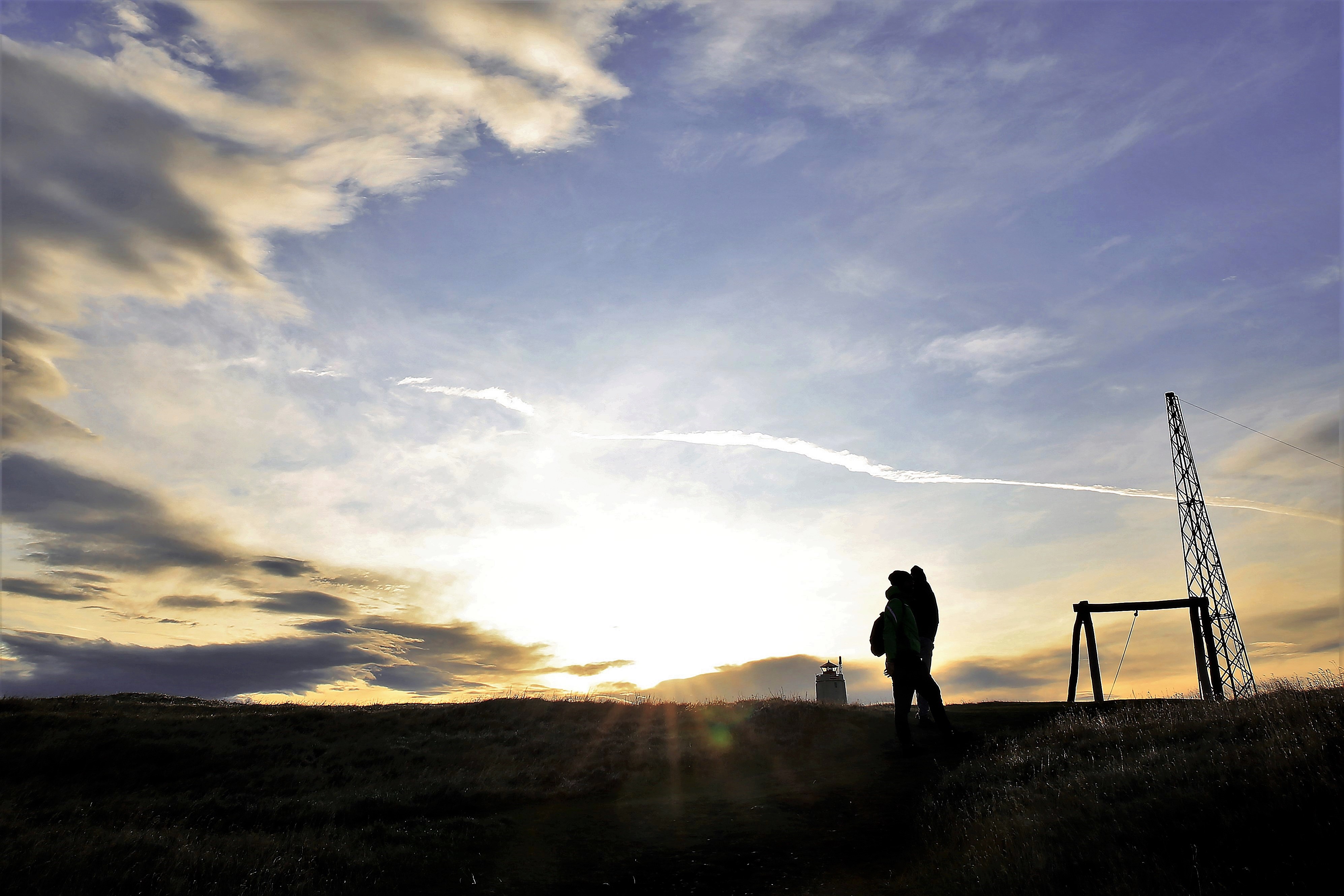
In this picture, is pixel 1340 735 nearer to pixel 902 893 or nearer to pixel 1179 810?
pixel 1179 810

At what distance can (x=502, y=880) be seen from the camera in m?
9.73

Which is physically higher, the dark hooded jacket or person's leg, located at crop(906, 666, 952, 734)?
the dark hooded jacket

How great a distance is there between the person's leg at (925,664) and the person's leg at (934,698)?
137mm

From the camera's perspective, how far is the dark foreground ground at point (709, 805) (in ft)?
23.5

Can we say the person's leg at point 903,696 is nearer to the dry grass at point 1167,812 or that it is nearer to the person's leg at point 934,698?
the person's leg at point 934,698

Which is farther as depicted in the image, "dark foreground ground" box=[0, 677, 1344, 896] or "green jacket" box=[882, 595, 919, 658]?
Answer: "green jacket" box=[882, 595, 919, 658]

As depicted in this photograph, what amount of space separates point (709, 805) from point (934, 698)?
16.4 feet

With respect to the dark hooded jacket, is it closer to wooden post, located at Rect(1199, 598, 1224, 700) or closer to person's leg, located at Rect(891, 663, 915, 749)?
person's leg, located at Rect(891, 663, 915, 749)

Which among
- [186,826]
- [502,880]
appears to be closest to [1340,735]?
[502,880]

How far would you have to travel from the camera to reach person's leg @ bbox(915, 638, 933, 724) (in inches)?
574

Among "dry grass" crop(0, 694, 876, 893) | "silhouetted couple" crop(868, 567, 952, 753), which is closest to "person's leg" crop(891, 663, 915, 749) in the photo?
"silhouetted couple" crop(868, 567, 952, 753)

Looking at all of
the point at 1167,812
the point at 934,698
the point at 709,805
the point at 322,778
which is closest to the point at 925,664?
the point at 934,698

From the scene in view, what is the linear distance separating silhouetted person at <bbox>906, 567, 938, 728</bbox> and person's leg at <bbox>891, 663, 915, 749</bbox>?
110 cm

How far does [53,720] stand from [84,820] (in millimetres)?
11107
